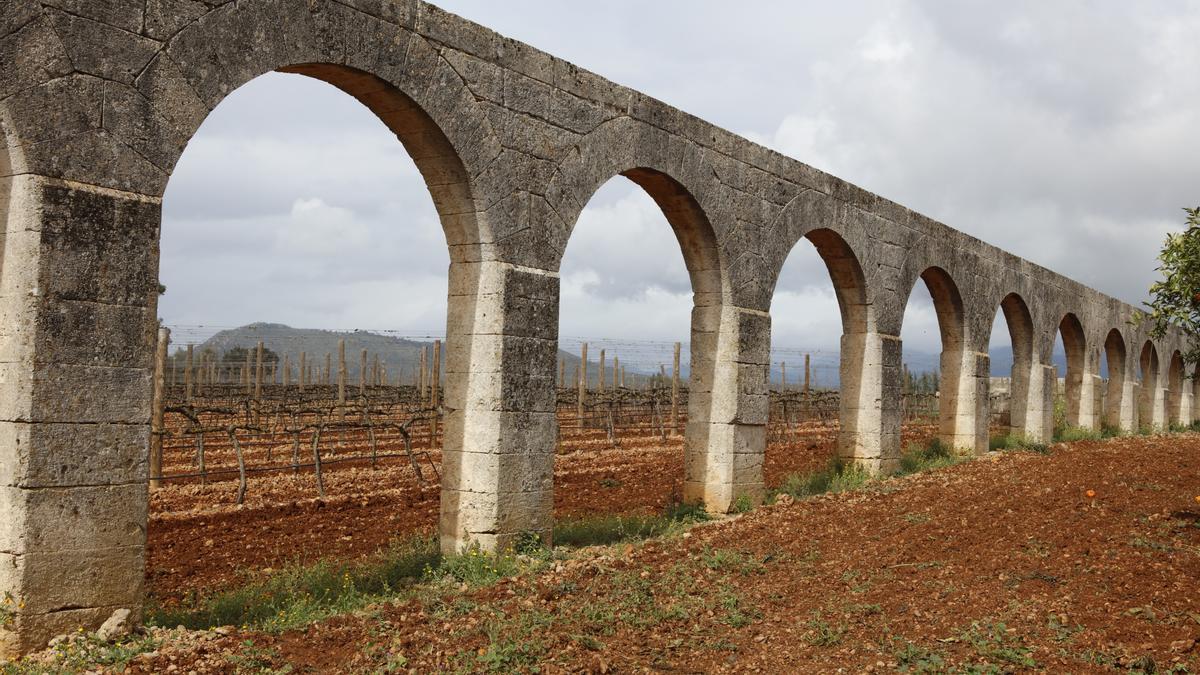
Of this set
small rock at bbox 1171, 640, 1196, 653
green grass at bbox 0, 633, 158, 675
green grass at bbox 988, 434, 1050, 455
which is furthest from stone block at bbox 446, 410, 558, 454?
green grass at bbox 988, 434, 1050, 455

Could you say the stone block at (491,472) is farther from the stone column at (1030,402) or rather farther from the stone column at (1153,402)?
the stone column at (1153,402)

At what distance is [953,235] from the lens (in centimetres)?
1462

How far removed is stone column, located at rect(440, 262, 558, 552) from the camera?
23.5ft

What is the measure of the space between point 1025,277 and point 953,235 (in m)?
3.63

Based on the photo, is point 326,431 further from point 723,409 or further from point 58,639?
point 58,639

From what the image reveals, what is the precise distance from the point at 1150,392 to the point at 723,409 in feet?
72.0

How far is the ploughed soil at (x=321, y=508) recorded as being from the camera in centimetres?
806

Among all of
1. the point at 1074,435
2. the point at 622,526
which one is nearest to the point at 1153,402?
the point at 1074,435

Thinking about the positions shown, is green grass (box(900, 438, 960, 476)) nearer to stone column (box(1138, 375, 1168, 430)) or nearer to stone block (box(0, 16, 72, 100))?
stone block (box(0, 16, 72, 100))

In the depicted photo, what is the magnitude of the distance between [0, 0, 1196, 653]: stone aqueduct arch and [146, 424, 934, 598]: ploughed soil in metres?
1.59

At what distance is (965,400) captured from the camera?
15078mm

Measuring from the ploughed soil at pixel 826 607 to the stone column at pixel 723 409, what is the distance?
1.78 feet

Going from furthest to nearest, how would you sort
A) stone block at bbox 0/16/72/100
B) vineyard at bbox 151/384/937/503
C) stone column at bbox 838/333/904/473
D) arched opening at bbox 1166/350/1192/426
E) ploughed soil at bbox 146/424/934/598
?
arched opening at bbox 1166/350/1192/426 < vineyard at bbox 151/384/937/503 < stone column at bbox 838/333/904/473 < ploughed soil at bbox 146/424/934/598 < stone block at bbox 0/16/72/100

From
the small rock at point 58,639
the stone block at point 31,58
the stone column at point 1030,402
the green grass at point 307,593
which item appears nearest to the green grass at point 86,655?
the small rock at point 58,639
